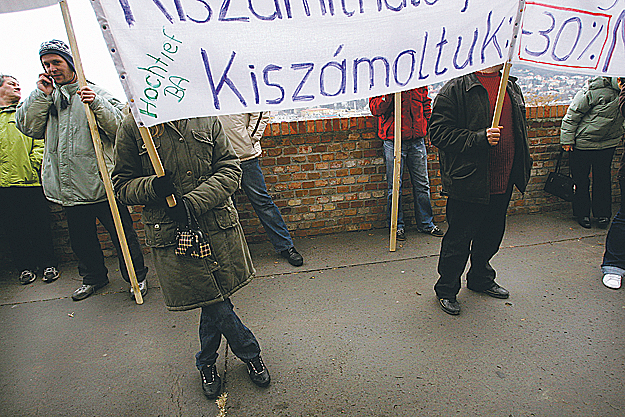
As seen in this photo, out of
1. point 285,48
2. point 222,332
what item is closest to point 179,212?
point 222,332

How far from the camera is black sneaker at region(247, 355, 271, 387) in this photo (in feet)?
7.33

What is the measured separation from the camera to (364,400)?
2.10 m

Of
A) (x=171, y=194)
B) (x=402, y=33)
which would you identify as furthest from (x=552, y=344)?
(x=171, y=194)

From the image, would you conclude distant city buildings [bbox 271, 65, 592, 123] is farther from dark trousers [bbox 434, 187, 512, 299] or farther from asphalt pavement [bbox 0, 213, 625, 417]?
dark trousers [bbox 434, 187, 512, 299]

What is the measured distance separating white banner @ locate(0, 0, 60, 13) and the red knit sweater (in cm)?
249

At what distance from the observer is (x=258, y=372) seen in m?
2.26

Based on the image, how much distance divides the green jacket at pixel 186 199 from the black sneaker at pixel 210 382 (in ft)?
1.53

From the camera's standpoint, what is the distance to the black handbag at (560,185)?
14.9 ft

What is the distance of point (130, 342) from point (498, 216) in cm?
281

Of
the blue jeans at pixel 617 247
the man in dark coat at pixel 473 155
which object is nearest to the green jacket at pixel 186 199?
the man in dark coat at pixel 473 155

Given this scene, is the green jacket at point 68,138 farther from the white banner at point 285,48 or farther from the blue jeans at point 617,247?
the blue jeans at point 617,247

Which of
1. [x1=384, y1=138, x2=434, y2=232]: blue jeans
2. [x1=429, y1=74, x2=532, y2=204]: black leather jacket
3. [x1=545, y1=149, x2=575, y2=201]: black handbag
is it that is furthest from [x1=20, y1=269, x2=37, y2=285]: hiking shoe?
[x1=545, y1=149, x2=575, y2=201]: black handbag

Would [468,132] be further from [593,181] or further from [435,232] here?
[593,181]

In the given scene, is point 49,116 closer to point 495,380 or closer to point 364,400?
point 364,400
